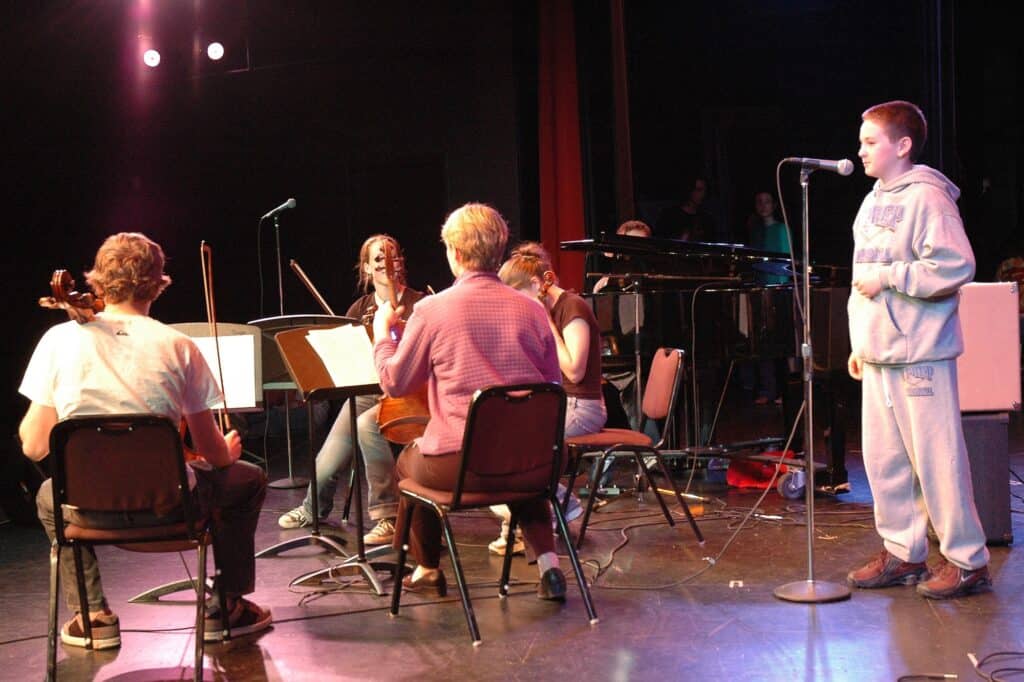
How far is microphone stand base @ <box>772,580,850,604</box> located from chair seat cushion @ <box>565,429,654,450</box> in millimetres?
957

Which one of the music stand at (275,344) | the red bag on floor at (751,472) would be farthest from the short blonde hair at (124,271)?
the red bag on floor at (751,472)

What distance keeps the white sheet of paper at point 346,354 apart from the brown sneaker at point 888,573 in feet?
6.12

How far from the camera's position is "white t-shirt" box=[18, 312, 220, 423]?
3.32 metres

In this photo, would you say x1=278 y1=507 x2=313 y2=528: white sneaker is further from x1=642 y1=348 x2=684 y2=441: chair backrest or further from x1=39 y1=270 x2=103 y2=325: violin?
x1=39 y1=270 x2=103 y2=325: violin

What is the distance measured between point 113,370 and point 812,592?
241 centimetres

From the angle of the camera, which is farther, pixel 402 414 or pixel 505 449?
pixel 402 414

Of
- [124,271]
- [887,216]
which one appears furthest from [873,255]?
[124,271]

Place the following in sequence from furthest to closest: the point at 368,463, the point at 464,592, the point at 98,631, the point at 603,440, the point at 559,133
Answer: the point at 559,133, the point at 368,463, the point at 603,440, the point at 98,631, the point at 464,592

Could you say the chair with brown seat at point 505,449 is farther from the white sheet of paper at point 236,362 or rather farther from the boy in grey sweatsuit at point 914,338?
the boy in grey sweatsuit at point 914,338

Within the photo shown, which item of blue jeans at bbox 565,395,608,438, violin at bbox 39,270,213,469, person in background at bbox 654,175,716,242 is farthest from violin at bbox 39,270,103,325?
person in background at bbox 654,175,716,242

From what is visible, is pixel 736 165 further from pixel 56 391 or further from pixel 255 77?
pixel 56 391

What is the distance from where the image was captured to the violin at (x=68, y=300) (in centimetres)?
326

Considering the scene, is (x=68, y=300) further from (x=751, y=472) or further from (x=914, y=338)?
(x=751, y=472)

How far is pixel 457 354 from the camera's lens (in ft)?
12.1
